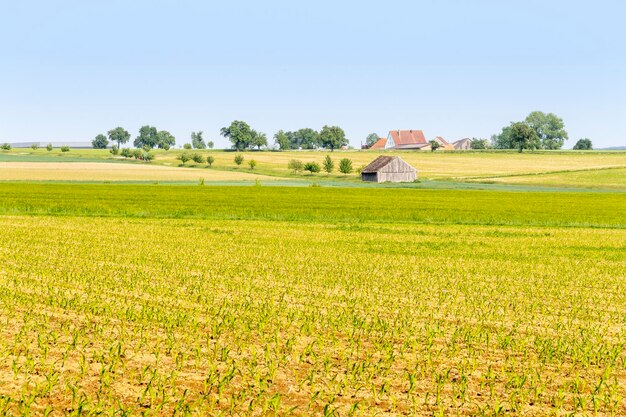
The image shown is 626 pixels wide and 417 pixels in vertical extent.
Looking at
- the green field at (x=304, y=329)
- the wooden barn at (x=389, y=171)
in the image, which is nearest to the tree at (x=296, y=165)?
the wooden barn at (x=389, y=171)

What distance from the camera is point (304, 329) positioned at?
12.1 meters

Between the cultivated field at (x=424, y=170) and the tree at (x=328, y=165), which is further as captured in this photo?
the tree at (x=328, y=165)

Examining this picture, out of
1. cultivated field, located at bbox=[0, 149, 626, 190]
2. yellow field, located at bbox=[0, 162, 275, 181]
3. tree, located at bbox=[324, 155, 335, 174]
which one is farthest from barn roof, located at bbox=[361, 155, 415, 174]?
yellow field, located at bbox=[0, 162, 275, 181]

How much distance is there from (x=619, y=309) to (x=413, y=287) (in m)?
4.67

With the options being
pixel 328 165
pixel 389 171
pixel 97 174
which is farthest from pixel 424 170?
pixel 97 174

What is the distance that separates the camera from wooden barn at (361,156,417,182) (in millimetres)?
135250

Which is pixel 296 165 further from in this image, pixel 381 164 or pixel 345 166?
pixel 381 164

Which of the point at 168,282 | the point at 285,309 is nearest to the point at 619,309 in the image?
the point at 285,309

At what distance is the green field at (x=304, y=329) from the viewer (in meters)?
8.52

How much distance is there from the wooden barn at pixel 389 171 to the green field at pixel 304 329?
4257 inches

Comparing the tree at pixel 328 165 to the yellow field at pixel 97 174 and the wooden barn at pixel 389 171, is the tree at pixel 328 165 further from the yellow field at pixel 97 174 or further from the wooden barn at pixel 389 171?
the yellow field at pixel 97 174

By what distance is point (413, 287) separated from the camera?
1717 cm

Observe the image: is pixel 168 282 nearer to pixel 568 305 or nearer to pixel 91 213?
pixel 568 305

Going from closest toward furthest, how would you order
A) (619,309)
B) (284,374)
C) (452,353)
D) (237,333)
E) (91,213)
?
(284,374) → (452,353) → (237,333) → (619,309) → (91,213)
